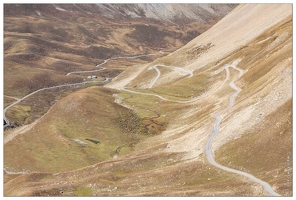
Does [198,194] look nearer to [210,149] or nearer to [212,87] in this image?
[210,149]

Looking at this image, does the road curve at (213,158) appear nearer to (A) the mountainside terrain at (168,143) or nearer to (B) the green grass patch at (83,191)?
(A) the mountainside terrain at (168,143)

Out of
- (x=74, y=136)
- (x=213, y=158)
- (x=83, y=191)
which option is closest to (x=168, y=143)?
(x=213, y=158)

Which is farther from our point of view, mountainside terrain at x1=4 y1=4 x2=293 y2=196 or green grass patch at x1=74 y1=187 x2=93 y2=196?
green grass patch at x1=74 y1=187 x2=93 y2=196

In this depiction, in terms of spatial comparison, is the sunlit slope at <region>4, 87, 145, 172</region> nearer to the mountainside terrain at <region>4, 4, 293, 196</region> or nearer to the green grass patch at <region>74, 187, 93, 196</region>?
the mountainside terrain at <region>4, 4, 293, 196</region>

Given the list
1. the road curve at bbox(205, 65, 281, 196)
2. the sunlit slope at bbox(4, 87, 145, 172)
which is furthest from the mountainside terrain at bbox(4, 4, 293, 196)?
the sunlit slope at bbox(4, 87, 145, 172)

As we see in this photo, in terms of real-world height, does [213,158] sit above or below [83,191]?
above

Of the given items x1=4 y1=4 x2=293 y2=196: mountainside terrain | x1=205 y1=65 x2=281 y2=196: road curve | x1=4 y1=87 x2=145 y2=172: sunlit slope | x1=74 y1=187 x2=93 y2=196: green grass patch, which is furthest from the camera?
x1=4 y1=87 x2=145 y2=172: sunlit slope

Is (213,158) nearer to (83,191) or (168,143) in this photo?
(168,143)

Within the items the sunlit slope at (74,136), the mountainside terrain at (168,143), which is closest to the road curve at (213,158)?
the mountainside terrain at (168,143)

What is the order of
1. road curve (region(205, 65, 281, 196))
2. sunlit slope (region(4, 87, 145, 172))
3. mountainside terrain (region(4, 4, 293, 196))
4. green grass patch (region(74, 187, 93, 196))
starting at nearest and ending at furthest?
road curve (region(205, 65, 281, 196)) → mountainside terrain (region(4, 4, 293, 196)) → green grass patch (region(74, 187, 93, 196)) → sunlit slope (region(4, 87, 145, 172))

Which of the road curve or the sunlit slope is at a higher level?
the road curve

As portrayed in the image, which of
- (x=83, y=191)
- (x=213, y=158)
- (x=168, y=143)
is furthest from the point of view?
(x=168, y=143)
